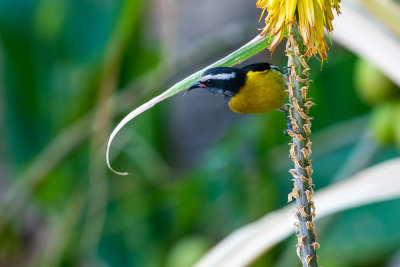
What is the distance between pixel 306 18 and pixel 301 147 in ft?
0.12

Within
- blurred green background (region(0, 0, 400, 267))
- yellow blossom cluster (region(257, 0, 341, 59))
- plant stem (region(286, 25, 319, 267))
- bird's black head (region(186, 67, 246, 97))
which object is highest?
blurred green background (region(0, 0, 400, 267))

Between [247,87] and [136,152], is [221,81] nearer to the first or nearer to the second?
[247,87]

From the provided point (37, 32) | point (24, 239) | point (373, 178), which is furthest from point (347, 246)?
point (24, 239)

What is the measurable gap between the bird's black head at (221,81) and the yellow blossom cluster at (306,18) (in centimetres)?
2

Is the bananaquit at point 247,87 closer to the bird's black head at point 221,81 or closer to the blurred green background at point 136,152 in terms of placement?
the bird's black head at point 221,81

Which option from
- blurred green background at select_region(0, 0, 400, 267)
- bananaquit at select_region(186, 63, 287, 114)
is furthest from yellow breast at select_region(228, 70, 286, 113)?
blurred green background at select_region(0, 0, 400, 267)

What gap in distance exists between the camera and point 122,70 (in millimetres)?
820

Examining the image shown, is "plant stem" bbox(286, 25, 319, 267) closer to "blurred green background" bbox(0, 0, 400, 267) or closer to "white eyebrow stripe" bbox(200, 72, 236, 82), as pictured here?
"white eyebrow stripe" bbox(200, 72, 236, 82)

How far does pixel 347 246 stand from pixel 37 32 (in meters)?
0.58

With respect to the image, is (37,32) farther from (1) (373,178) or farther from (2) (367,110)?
(1) (373,178)

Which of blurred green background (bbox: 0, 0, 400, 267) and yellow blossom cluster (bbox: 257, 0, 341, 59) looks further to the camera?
blurred green background (bbox: 0, 0, 400, 267)

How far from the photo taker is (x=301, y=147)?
0.14 metres

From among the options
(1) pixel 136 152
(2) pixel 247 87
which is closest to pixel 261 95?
(2) pixel 247 87

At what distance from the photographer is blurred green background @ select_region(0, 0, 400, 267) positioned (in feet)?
2.20
